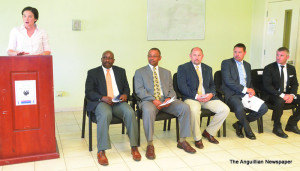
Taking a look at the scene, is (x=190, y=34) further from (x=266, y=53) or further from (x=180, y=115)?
(x=180, y=115)

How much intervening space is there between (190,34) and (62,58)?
97.2 inches

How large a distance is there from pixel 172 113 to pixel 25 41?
195cm

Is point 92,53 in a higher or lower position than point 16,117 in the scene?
higher

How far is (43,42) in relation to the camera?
12.1 ft

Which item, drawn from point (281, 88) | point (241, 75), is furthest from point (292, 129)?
point (241, 75)

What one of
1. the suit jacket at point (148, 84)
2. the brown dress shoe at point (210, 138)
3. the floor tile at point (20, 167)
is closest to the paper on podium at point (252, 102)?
the brown dress shoe at point (210, 138)

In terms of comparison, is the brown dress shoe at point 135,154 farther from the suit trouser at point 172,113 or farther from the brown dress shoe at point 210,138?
the brown dress shoe at point 210,138

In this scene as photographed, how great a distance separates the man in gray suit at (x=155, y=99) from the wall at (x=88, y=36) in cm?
173

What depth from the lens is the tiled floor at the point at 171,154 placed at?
3248mm

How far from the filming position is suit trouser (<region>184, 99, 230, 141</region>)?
3830mm

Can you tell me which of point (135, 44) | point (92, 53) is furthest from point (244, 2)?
point (92, 53)

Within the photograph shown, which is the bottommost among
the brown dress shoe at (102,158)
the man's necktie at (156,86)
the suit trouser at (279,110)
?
the brown dress shoe at (102,158)

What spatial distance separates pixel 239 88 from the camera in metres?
4.29

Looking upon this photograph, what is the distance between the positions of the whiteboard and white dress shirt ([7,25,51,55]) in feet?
8.04
